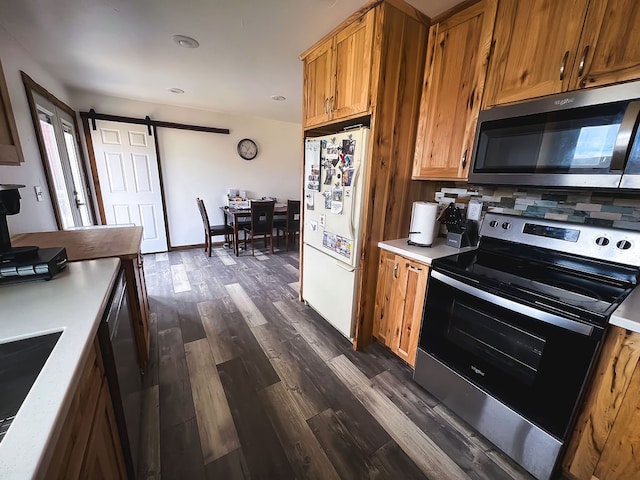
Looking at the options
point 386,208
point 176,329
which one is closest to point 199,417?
point 176,329

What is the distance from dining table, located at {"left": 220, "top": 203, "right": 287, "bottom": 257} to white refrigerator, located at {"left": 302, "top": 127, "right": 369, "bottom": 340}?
2033mm

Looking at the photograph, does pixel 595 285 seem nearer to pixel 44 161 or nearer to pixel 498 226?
pixel 498 226

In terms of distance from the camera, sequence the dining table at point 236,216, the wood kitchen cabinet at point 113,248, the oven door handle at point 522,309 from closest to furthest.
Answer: the oven door handle at point 522,309 < the wood kitchen cabinet at point 113,248 < the dining table at point 236,216

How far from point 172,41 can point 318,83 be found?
1222mm

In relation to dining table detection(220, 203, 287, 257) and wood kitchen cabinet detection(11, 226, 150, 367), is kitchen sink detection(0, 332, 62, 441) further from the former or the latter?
dining table detection(220, 203, 287, 257)

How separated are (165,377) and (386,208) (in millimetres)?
1935

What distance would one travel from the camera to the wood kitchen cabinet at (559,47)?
104 cm

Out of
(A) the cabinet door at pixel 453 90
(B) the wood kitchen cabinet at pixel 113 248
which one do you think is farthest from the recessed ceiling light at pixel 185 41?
(A) the cabinet door at pixel 453 90

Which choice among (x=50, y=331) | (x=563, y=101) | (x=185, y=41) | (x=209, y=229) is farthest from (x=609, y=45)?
(x=209, y=229)

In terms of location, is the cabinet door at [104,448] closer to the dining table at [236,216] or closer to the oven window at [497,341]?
the oven window at [497,341]

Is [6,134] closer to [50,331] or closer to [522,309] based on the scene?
[50,331]

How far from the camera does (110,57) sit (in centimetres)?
240

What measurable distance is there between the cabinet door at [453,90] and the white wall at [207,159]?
2813 millimetres

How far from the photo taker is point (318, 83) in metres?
2.13
